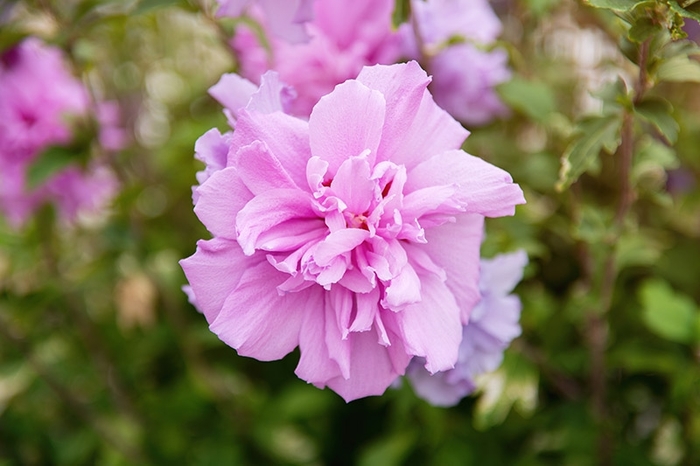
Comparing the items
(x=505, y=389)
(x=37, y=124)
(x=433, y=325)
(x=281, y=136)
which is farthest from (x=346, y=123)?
(x=37, y=124)

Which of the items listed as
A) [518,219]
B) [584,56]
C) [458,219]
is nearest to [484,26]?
[518,219]

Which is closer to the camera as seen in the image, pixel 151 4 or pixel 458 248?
pixel 458 248

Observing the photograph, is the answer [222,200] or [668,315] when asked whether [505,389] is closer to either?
[668,315]

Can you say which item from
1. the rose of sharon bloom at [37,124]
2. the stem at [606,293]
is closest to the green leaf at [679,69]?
the stem at [606,293]

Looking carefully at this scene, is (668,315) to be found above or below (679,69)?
below

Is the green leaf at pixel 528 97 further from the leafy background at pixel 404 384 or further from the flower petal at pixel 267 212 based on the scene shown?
the flower petal at pixel 267 212

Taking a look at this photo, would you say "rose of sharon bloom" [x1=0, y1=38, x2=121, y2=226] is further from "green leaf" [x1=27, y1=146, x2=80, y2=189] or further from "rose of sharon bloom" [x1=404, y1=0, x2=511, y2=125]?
"rose of sharon bloom" [x1=404, y1=0, x2=511, y2=125]

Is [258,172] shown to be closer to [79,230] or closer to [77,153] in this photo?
[77,153]
